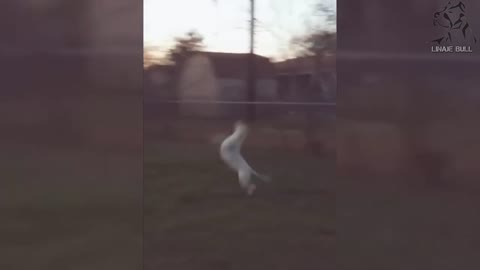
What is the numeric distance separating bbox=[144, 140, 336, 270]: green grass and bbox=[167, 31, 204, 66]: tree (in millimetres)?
412

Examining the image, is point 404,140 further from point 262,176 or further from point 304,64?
point 262,176

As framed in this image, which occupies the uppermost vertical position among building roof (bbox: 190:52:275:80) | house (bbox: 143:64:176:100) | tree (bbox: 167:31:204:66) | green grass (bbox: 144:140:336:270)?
tree (bbox: 167:31:204:66)

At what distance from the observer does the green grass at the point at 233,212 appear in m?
3.33

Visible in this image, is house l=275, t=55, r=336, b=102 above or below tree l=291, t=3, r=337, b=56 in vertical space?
below

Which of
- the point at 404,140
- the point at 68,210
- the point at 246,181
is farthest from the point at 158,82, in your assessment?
the point at 404,140

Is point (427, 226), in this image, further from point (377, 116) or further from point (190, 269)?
point (190, 269)

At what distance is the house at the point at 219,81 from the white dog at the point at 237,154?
0.31 feet

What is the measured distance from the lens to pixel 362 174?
3.49 m

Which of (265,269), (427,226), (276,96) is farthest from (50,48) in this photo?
(427,226)

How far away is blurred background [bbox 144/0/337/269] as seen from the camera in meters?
3.30

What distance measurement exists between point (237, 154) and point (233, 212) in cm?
28

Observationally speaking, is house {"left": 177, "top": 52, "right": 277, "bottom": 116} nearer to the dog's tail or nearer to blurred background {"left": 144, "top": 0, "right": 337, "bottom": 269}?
blurred background {"left": 144, "top": 0, "right": 337, "bottom": 269}

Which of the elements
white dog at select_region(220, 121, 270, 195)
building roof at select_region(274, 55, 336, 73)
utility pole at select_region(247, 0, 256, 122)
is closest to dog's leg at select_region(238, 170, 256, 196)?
white dog at select_region(220, 121, 270, 195)

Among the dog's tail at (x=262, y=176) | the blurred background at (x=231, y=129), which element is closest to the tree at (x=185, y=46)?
the blurred background at (x=231, y=129)
